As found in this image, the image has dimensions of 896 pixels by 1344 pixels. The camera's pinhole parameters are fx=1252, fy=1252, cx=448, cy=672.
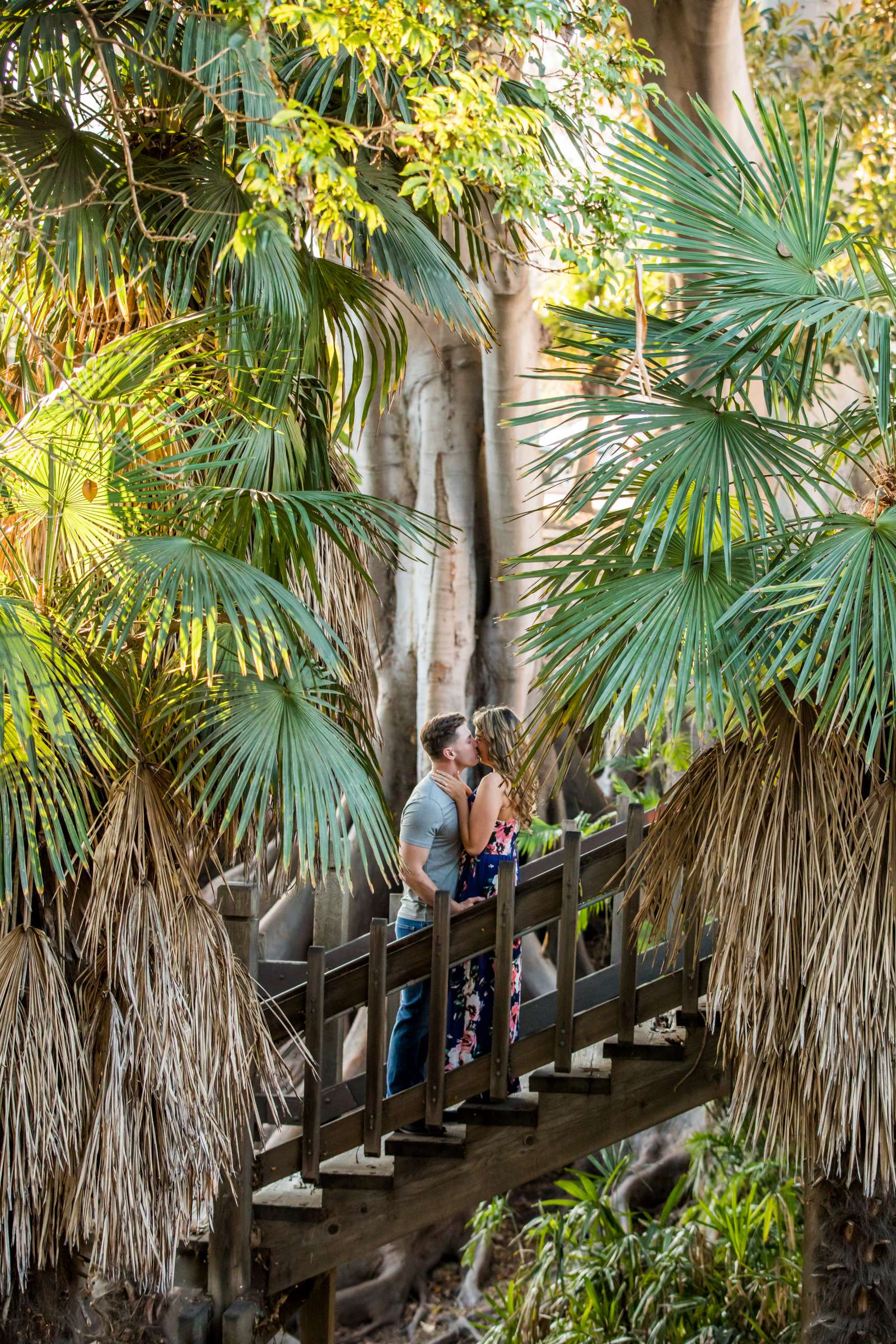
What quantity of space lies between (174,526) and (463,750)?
4.43ft

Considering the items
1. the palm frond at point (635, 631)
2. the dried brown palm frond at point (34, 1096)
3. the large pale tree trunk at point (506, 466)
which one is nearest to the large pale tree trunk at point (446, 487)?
the large pale tree trunk at point (506, 466)

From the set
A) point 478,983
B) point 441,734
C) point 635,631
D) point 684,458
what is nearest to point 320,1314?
point 478,983

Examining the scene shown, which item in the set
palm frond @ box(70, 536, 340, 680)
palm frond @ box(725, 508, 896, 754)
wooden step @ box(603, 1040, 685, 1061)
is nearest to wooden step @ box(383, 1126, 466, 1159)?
wooden step @ box(603, 1040, 685, 1061)

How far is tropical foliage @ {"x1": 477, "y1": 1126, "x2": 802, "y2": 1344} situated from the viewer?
485 centimetres

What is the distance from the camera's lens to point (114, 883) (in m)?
3.04

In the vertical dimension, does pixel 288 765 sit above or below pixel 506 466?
below

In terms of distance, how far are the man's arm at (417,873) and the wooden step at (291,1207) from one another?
3.12 feet

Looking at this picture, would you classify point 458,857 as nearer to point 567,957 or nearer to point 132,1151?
point 567,957

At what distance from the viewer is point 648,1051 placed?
3891 millimetres

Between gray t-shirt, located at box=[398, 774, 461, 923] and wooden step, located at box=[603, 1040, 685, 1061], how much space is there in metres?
0.72

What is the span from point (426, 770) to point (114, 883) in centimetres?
328

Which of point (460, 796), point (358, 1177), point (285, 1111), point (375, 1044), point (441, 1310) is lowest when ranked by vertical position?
point (441, 1310)

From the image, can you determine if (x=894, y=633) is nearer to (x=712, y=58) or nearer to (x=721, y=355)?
(x=721, y=355)

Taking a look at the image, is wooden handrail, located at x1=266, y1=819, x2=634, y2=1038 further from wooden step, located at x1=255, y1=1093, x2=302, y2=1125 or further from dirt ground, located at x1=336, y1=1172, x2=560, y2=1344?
dirt ground, located at x1=336, y1=1172, x2=560, y2=1344
